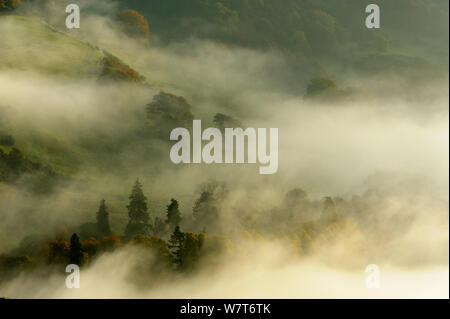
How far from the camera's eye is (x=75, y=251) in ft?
164

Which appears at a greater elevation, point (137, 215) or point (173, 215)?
point (173, 215)

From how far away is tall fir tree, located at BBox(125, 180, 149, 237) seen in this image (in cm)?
5209

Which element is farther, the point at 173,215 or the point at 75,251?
the point at 173,215

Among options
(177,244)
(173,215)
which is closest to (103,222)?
(173,215)

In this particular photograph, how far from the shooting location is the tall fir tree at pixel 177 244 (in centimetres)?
5048

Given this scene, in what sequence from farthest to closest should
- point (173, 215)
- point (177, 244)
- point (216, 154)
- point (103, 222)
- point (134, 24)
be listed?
point (134, 24) → point (216, 154) → point (173, 215) → point (177, 244) → point (103, 222)

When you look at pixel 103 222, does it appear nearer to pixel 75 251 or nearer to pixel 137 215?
pixel 137 215

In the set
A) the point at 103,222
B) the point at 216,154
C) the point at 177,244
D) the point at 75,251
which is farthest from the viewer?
the point at 216,154

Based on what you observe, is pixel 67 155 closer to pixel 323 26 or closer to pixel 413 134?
pixel 323 26

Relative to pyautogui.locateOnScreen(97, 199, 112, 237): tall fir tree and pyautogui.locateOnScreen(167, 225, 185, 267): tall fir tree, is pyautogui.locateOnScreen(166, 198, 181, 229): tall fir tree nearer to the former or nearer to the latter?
pyautogui.locateOnScreen(167, 225, 185, 267): tall fir tree

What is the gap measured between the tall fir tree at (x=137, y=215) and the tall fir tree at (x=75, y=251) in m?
5.07

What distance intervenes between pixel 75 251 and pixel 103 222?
13.1 ft

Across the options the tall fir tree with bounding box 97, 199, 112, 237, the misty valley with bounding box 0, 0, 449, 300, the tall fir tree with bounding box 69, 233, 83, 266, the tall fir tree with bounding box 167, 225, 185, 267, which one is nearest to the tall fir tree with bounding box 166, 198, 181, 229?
the misty valley with bounding box 0, 0, 449, 300
